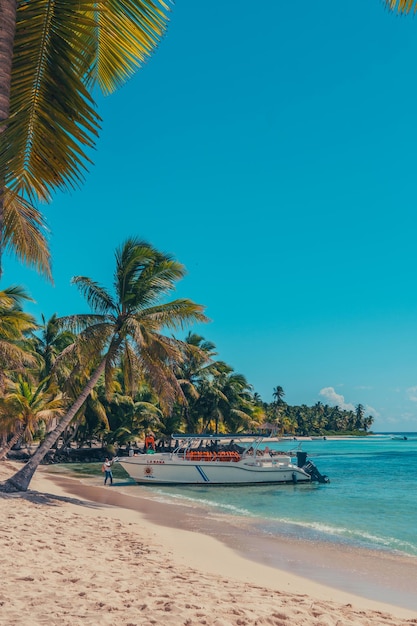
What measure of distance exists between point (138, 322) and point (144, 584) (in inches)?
507

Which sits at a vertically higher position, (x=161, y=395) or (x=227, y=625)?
(x=161, y=395)

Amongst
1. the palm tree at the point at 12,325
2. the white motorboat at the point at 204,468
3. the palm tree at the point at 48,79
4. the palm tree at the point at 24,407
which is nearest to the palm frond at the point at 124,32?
the palm tree at the point at 48,79

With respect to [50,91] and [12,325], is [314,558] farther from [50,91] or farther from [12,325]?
[12,325]

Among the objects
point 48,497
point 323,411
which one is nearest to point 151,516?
point 48,497

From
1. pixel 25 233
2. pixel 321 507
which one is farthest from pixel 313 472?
pixel 25 233

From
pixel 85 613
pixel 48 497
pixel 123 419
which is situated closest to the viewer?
pixel 85 613

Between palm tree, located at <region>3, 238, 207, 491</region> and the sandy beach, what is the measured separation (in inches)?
286

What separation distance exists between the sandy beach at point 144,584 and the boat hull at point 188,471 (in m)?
13.0

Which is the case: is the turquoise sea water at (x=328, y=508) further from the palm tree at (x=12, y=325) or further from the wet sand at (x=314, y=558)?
the palm tree at (x=12, y=325)

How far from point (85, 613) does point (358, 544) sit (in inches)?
414

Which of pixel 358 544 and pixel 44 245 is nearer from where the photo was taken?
pixel 44 245

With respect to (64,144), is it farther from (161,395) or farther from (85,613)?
(161,395)

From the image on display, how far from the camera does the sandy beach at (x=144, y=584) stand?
527 cm

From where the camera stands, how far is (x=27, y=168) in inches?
142
